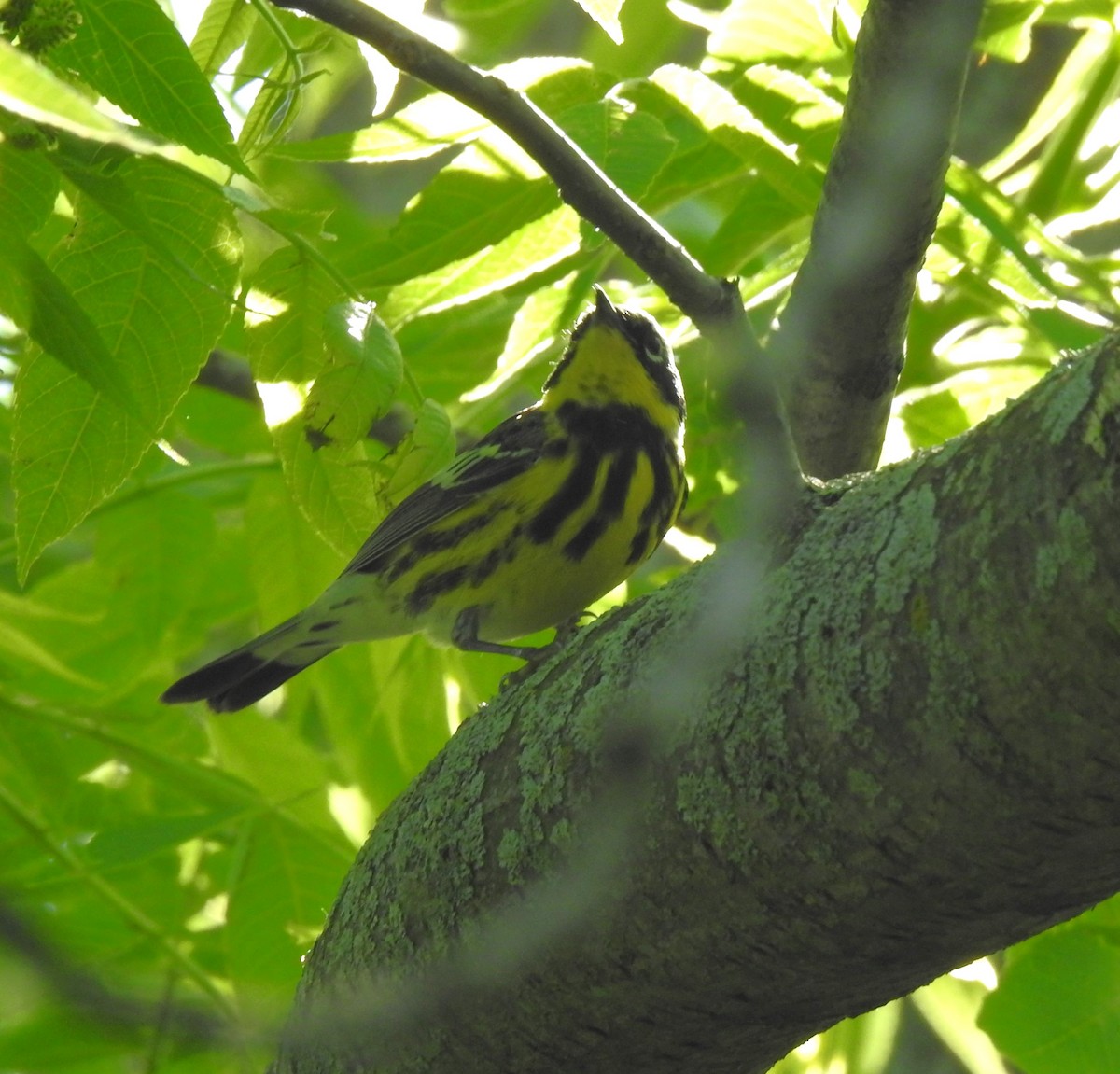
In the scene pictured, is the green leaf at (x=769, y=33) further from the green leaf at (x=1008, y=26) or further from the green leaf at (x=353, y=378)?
the green leaf at (x=353, y=378)

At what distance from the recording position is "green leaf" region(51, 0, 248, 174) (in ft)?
5.82

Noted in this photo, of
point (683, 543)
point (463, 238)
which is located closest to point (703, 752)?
point (463, 238)

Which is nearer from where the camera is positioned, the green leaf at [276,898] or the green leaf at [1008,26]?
the green leaf at [1008,26]

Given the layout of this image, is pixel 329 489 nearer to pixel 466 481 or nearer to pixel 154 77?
pixel 154 77

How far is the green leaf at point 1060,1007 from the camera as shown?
7.62 ft

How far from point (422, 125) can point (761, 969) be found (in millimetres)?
1450

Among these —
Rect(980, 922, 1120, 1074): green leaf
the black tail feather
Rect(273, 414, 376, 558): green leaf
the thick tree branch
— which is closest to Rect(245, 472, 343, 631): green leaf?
the black tail feather

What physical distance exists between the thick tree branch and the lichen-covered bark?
67 centimetres

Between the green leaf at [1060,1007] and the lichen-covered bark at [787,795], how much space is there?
0.69 metres

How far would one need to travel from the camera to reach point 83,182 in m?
1.81

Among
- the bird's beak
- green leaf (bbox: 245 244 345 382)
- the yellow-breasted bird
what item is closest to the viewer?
green leaf (bbox: 245 244 345 382)

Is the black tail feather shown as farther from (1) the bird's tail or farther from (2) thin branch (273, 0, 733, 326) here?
(2) thin branch (273, 0, 733, 326)

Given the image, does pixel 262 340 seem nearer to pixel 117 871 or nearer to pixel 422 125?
pixel 422 125

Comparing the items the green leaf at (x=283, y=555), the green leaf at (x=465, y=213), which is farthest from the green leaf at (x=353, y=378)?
the green leaf at (x=283, y=555)
